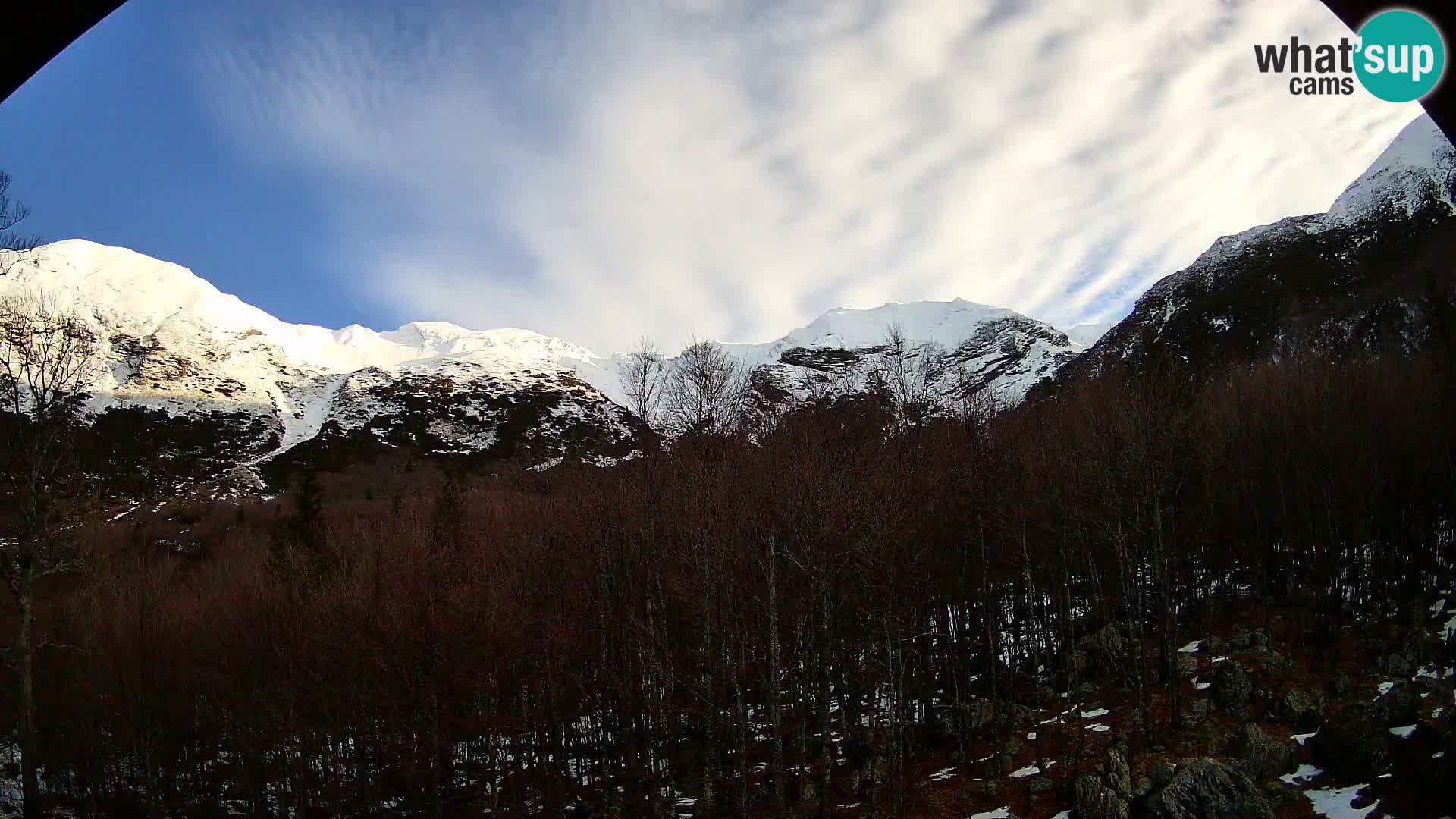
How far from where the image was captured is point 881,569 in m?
19.6

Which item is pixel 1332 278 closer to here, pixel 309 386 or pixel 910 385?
pixel 910 385

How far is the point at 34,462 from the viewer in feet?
53.2

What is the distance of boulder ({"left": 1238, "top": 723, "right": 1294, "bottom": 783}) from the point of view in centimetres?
1536

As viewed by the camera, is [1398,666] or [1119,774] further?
[1398,666]

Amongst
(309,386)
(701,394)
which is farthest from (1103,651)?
(309,386)

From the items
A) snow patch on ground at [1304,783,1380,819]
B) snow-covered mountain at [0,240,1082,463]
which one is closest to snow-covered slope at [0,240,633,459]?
snow-covered mountain at [0,240,1082,463]

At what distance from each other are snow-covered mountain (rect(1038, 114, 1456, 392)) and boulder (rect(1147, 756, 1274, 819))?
37.6 m

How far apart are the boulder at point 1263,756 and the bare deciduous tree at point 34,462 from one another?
91.6 ft

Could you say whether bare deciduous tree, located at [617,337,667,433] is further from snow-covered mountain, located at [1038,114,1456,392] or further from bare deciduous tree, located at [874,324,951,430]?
snow-covered mountain, located at [1038,114,1456,392]

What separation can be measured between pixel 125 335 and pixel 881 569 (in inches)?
7894

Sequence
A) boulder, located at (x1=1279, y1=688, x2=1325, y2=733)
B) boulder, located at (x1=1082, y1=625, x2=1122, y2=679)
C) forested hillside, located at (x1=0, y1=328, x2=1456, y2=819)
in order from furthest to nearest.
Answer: boulder, located at (x1=1082, y1=625, x2=1122, y2=679) < forested hillside, located at (x1=0, y1=328, x2=1456, y2=819) < boulder, located at (x1=1279, y1=688, x2=1325, y2=733)

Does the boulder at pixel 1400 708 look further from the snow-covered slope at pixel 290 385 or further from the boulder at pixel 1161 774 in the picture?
the snow-covered slope at pixel 290 385

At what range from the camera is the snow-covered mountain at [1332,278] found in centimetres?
6303

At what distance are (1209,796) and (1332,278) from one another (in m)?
98.3
